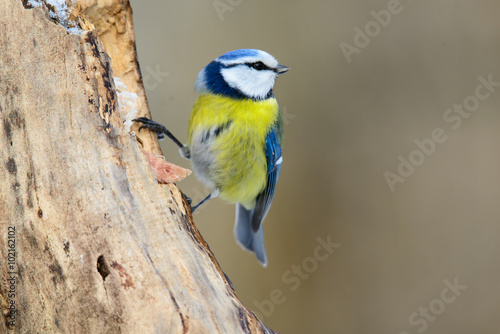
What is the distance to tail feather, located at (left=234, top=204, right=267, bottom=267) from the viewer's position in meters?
2.37

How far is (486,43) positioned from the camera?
2.57 m

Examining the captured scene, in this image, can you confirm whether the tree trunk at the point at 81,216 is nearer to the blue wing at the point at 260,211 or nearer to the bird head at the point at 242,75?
the bird head at the point at 242,75

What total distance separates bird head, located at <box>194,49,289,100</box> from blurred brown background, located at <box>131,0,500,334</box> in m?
0.89

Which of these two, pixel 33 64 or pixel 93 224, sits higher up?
pixel 33 64

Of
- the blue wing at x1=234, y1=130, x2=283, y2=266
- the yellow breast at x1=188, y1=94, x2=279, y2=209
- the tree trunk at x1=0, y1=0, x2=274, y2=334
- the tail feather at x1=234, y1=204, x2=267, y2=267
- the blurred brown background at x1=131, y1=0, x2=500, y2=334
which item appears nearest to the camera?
the tree trunk at x1=0, y1=0, x2=274, y2=334

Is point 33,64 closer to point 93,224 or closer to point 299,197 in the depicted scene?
point 93,224

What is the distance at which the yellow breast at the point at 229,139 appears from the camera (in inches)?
72.7

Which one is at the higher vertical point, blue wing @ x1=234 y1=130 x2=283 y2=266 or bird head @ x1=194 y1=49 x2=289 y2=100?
bird head @ x1=194 y1=49 x2=289 y2=100

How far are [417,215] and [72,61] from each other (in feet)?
6.64

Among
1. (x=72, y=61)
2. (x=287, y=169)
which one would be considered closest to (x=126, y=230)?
(x=72, y=61)

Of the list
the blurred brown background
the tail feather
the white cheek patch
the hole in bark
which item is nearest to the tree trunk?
the hole in bark

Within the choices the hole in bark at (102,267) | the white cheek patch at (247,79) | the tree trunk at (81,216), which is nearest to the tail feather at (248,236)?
the white cheek patch at (247,79)

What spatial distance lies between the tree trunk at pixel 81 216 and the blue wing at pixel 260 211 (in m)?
0.73

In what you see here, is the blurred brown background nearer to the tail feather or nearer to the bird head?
the tail feather
